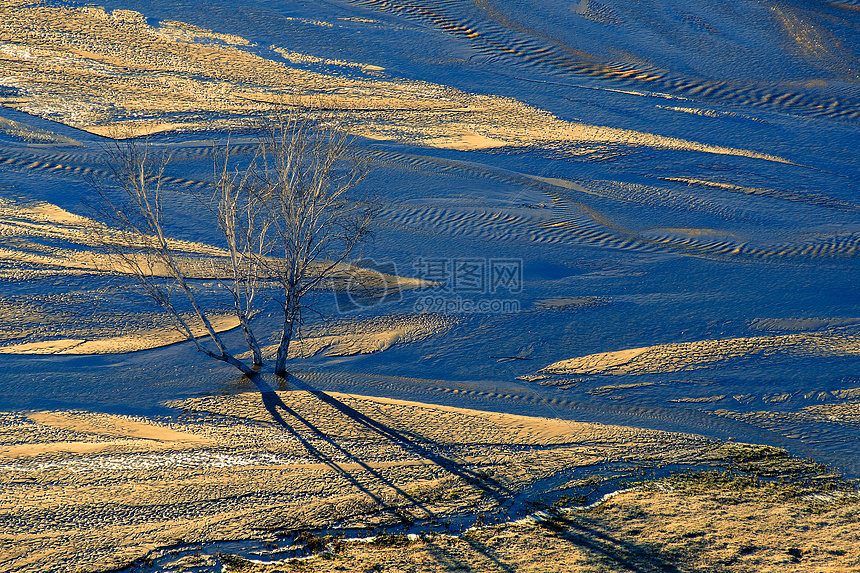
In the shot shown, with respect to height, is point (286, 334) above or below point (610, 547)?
above

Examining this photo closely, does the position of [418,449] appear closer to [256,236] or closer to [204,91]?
[256,236]

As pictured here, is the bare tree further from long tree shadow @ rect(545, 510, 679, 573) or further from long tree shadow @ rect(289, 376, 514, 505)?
long tree shadow @ rect(545, 510, 679, 573)

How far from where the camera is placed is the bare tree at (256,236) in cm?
954

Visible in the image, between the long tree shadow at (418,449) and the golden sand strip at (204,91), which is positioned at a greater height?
the golden sand strip at (204,91)

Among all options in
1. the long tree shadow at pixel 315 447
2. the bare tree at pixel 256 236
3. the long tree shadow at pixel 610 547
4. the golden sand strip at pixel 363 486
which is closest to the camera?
the long tree shadow at pixel 610 547

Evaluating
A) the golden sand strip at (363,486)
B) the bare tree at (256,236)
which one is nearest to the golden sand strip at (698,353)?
the golden sand strip at (363,486)

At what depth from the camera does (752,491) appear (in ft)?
27.5

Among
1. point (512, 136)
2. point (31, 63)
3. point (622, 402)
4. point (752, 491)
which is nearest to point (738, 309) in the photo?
point (622, 402)

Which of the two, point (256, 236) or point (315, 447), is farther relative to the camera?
point (256, 236)

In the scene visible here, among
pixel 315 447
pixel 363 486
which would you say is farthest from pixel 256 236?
pixel 363 486

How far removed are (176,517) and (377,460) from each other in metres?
2.60

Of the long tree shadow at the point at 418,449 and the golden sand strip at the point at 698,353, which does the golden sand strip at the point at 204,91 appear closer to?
the golden sand strip at the point at 698,353

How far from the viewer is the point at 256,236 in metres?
13.4

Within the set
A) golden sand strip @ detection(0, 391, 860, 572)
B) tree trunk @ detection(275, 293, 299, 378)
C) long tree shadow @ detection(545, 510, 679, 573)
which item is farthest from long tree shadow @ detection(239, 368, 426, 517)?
long tree shadow @ detection(545, 510, 679, 573)
